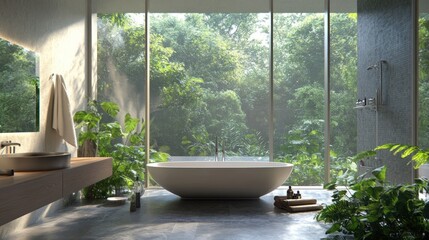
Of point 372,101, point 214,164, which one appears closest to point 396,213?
point 372,101

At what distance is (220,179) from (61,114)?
1823 millimetres

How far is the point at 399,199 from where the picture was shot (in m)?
2.66

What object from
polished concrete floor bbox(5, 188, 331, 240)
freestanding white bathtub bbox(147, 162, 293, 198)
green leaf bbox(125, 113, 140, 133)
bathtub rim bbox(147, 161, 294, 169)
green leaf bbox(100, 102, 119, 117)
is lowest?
polished concrete floor bbox(5, 188, 331, 240)

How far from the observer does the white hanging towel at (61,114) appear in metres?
5.04

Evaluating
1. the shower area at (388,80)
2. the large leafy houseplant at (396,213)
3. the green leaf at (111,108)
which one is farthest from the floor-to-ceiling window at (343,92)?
the large leafy houseplant at (396,213)

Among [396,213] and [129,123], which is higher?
[129,123]

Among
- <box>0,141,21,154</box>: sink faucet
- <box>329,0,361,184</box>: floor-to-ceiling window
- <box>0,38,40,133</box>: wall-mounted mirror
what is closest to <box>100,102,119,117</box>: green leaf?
<box>0,38,40,133</box>: wall-mounted mirror

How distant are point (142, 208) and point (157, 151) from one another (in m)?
1.56

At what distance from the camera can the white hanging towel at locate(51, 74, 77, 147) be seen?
16.5 feet

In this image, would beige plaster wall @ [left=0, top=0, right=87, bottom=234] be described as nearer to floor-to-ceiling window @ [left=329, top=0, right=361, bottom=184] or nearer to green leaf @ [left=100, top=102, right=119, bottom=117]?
green leaf @ [left=100, top=102, right=119, bottom=117]

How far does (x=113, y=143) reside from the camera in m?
6.63

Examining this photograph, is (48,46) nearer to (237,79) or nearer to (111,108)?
(111,108)

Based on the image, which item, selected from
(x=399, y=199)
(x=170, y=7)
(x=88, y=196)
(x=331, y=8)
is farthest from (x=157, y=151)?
(x=399, y=199)

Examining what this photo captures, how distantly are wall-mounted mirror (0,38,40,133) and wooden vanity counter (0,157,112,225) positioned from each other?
672 millimetres
